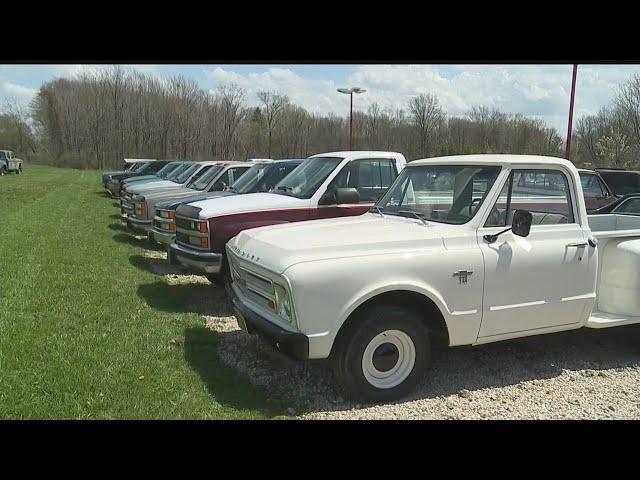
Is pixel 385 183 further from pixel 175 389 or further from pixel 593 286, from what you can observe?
pixel 175 389

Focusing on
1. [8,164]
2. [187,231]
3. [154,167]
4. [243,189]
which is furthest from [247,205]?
[8,164]

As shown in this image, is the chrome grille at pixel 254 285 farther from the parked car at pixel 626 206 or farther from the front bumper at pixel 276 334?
the parked car at pixel 626 206

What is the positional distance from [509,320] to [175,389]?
2984 millimetres

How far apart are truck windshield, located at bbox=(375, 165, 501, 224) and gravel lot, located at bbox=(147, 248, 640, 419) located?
131 centimetres

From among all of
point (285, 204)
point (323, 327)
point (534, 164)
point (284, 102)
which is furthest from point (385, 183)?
point (284, 102)

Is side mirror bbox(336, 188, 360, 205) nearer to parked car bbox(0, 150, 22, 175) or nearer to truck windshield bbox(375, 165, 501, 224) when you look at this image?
truck windshield bbox(375, 165, 501, 224)

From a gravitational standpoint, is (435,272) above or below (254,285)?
above

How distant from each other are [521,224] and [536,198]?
0.83 meters

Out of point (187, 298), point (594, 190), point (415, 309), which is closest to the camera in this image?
point (415, 309)

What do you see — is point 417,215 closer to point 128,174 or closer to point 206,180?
point 206,180

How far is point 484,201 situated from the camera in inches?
185

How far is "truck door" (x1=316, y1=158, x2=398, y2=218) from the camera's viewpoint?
730 centimetres

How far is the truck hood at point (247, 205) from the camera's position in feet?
22.9

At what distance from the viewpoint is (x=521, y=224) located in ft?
14.5
